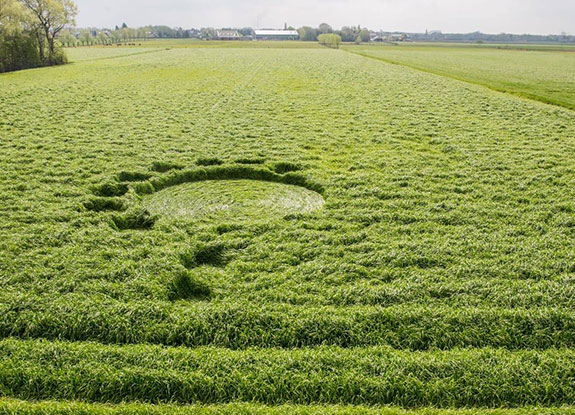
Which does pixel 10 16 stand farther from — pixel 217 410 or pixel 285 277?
pixel 217 410

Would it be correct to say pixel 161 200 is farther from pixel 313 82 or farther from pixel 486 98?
pixel 313 82

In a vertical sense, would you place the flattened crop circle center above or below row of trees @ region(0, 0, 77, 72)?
below

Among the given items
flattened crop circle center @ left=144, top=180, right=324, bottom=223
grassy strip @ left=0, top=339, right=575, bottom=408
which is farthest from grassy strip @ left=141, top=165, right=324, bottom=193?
grassy strip @ left=0, top=339, right=575, bottom=408

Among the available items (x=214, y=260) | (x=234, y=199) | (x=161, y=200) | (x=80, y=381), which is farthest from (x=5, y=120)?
(x=80, y=381)

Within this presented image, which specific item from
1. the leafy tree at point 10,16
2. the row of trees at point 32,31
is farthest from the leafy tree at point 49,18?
the leafy tree at point 10,16

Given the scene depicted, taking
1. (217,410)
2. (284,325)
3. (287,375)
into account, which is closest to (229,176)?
(284,325)

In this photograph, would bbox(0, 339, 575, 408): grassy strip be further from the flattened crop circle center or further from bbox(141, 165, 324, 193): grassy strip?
bbox(141, 165, 324, 193): grassy strip
